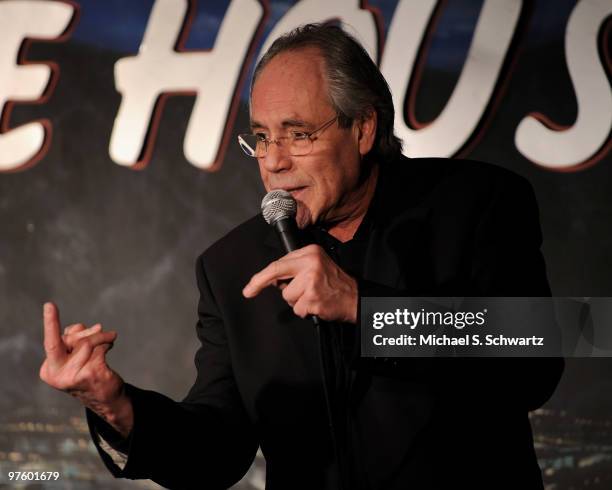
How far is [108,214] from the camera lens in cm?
376

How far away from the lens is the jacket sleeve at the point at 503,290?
1.66 meters

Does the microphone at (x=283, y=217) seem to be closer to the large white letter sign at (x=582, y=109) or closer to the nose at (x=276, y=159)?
the nose at (x=276, y=159)

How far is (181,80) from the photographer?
373 centimetres

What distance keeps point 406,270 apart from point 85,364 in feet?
2.48

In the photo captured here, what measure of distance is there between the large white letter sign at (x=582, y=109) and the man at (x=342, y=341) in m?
1.41

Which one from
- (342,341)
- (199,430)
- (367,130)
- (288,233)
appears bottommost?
(199,430)

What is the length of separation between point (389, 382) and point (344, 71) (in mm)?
775

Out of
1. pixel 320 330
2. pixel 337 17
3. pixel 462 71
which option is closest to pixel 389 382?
pixel 320 330

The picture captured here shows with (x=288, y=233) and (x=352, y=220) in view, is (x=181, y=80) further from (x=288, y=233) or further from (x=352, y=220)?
(x=288, y=233)

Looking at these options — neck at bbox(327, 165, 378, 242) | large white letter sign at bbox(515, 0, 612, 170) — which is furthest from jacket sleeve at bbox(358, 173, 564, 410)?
large white letter sign at bbox(515, 0, 612, 170)

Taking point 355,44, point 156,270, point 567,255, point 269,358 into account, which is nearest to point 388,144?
point 355,44

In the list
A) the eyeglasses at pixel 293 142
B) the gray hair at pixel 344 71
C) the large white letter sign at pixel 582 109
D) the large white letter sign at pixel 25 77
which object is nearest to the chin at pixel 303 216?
the eyeglasses at pixel 293 142

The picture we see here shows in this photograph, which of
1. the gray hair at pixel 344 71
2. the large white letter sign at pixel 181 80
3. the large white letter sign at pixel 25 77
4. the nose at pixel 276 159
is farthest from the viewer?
the large white letter sign at pixel 25 77

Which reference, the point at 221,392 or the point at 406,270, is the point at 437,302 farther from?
the point at 221,392
